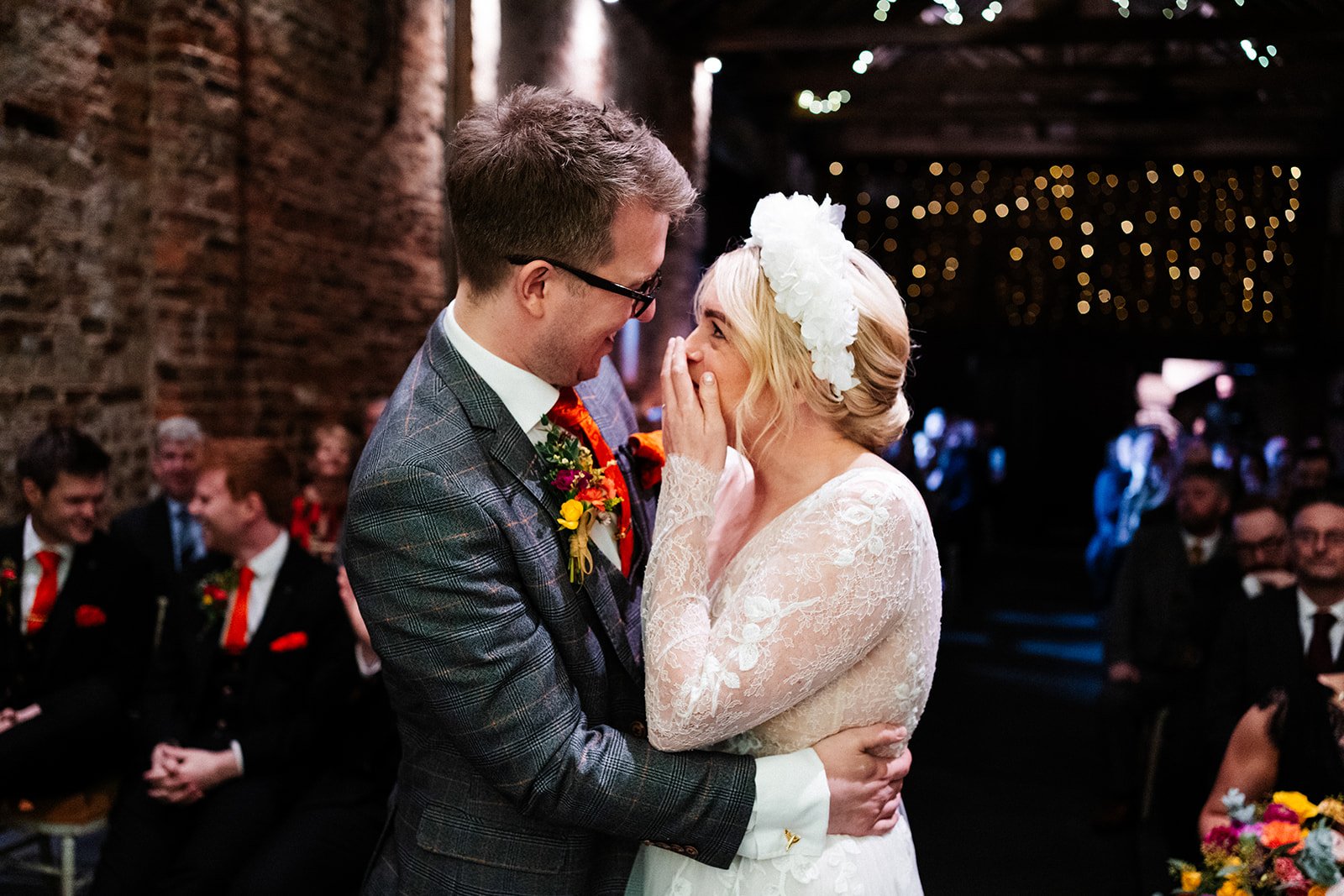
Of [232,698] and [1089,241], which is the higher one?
[1089,241]

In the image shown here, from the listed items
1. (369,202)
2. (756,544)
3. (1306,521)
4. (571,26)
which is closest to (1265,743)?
(1306,521)

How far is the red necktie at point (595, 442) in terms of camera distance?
5.90 feet

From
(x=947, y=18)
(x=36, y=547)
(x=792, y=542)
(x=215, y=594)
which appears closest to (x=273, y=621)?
(x=215, y=594)

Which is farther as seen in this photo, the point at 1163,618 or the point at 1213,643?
the point at 1163,618

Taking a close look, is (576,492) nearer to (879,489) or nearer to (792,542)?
(792,542)

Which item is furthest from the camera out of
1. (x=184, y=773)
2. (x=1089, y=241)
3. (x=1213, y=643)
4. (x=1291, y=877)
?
(x=1089, y=241)

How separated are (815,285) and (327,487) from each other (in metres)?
3.50

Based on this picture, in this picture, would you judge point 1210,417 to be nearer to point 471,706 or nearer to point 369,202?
point 369,202

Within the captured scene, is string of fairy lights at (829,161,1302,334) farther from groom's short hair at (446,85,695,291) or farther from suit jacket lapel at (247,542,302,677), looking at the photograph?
groom's short hair at (446,85,695,291)

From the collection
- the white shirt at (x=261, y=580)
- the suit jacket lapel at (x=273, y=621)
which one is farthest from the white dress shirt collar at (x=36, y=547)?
the suit jacket lapel at (x=273, y=621)

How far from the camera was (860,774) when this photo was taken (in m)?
1.77

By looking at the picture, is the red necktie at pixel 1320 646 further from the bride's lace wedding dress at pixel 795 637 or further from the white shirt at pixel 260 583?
the white shirt at pixel 260 583

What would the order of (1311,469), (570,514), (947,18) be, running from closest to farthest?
(570,514) → (1311,469) → (947,18)

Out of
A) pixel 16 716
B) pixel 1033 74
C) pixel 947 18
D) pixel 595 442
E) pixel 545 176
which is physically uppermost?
pixel 1033 74
